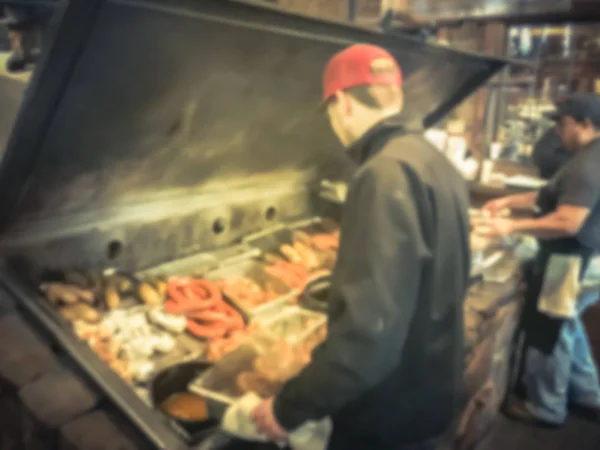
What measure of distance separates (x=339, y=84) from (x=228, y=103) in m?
0.92

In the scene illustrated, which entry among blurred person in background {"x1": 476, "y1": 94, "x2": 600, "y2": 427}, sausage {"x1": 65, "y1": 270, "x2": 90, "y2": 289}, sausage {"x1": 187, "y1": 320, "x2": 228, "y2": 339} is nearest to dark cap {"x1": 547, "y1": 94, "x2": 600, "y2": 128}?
blurred person in background {"x1": 476, "y1": 94, "x2": 600, "y2": 427}

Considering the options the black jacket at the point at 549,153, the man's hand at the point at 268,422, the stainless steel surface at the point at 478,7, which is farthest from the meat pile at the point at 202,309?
the stainless steel surface at the point at 478,7

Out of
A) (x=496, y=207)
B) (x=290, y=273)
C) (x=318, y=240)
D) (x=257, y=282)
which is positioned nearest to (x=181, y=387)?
(x=257, y=282)

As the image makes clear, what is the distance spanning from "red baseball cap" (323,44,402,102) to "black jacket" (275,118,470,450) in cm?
14

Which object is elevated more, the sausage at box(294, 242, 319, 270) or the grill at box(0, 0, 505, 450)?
the grill at box(0, 0, 505, 450)

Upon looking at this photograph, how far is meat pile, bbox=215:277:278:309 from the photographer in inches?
107

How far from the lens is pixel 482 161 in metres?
5.25

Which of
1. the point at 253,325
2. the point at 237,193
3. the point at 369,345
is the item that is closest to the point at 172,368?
the point at 253,325

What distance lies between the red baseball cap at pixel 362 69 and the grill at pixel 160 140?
0.21 meters

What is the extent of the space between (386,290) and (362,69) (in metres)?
0.70

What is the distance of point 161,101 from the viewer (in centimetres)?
222

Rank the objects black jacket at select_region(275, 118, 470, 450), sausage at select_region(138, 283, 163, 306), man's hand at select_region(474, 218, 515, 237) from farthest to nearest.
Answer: man's hand at select_region(474, 218, 515, 237) < sausage at select_region(138, 283, 163, 306) < black jacket at select_region(275, 118, 470, 450)

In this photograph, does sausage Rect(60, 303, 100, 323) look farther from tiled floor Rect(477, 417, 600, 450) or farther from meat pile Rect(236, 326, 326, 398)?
tiled floor Rect(477, 417, 600, 450)

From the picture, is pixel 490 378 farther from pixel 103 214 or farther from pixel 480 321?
pixel 103 214
